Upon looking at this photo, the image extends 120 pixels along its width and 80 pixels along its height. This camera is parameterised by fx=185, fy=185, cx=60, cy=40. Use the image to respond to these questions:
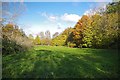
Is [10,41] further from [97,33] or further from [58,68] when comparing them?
[97,33]

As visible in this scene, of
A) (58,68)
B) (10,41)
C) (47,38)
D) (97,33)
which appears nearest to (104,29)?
(97,33)

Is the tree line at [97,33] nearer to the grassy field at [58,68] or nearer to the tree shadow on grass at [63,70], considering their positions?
the grassy field at [58,68]

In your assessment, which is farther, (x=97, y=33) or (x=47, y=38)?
(x=47, y=38)

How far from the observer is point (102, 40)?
112ft

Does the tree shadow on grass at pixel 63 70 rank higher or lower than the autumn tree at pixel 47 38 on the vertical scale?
lower

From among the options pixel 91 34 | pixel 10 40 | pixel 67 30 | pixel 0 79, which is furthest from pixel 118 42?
pixel 67 30

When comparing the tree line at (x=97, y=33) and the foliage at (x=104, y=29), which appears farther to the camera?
the foliage at (x=104, y=29)

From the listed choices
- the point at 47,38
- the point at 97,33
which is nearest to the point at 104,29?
the point at 97,33

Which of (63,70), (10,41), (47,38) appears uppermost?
(47,38)

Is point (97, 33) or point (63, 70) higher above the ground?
point (97, 33)

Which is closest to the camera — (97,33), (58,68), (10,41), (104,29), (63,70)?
(63,70)

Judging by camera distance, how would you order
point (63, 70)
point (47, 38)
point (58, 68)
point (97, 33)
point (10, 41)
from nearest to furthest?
1. point (63, 70)
2. point (58, 68)
3. point (10, 41)
4. point (97, 33)
5. point (47, 38)

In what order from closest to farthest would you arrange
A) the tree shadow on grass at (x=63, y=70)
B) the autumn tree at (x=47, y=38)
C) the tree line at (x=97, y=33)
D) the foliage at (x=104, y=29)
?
the tree shadow on grass at (x=63, y=70)
the tree line at (x=97, y=33)
the foliage at (x=104, y=29)
the autumn tree at (x=47, y=38)

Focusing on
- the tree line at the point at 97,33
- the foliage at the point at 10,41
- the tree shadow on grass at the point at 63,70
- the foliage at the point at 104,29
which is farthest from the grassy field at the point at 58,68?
the foliage at the point at 104,29
